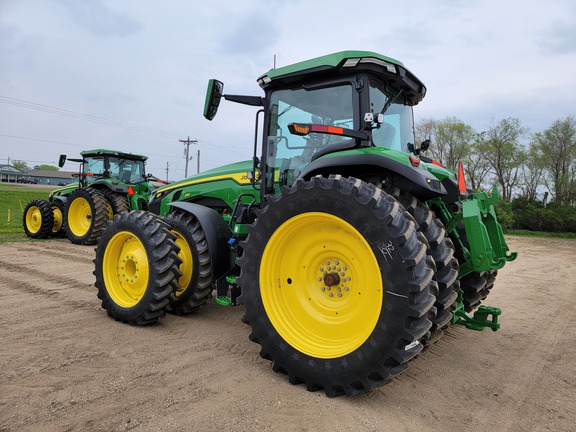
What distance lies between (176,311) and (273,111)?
2352mm

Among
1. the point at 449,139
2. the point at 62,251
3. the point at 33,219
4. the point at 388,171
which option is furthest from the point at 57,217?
the point at 449,139

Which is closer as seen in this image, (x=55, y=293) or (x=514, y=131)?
(x=55, y=293)

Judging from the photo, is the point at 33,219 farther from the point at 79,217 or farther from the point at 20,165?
the point at 20,165

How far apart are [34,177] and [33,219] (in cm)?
8339

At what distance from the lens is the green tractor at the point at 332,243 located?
8.52 ft

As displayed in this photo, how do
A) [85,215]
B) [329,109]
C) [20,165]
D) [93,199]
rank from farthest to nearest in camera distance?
1. [20,165]
2. [85,215]
3. [93,199]
4. [329,109]

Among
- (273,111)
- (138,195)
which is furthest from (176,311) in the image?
(138,195)

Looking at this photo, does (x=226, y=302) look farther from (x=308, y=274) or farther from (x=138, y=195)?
(x=138, y=195)

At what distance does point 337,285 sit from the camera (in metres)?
2.96

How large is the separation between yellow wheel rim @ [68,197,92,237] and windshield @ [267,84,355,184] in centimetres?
921

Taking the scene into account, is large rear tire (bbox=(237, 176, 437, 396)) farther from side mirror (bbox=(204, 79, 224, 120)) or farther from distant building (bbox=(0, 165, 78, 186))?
distant building (bbox=(0, 165, 78, 186))

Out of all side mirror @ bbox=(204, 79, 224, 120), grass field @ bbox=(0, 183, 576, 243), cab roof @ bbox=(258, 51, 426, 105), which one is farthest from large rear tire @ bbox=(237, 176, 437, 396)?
grass field @ bbox=(0, 183, 576, 243)

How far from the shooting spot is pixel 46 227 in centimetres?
1174

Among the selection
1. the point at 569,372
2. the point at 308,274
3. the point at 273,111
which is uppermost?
the point at 273,111
